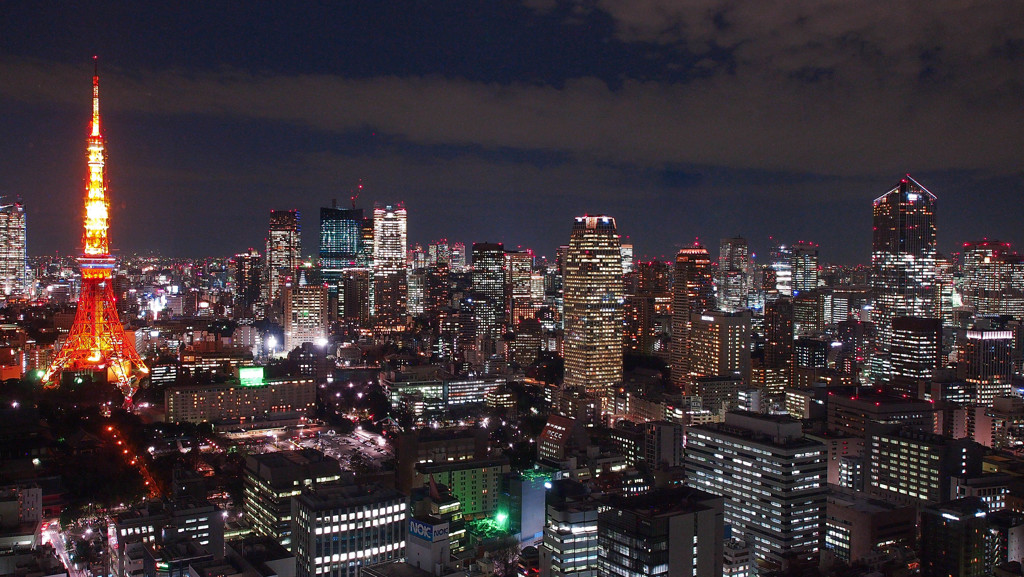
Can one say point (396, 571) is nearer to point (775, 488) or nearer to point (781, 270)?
point (775, 488)

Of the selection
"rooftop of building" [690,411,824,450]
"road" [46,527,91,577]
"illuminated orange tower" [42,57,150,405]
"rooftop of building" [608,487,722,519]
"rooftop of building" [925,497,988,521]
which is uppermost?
"illuminated orange tower" [42,57,150,405]

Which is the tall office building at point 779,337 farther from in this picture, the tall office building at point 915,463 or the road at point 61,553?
the road at point 61,553

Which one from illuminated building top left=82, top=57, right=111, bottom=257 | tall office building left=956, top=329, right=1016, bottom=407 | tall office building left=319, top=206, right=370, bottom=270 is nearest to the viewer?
illuminated building top left=82, top=57, right=111, bottom=257

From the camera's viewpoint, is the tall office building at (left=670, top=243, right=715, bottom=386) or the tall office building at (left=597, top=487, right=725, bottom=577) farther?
the tall office building at (left=670, top=243, right=715, bottom=386)

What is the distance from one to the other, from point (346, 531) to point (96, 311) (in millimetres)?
12025

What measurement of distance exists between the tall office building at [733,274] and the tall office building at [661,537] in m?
28.9

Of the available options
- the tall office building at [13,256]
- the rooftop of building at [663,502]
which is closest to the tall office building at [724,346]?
the rooftop of building at [663,502]

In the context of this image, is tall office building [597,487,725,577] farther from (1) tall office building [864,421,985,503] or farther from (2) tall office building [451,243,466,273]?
(2) tall office building [451,243,466,273]

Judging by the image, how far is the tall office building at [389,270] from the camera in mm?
38625

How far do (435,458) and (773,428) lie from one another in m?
5.77

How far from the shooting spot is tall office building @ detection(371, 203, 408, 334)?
3862 centimetres

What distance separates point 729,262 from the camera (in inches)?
1766

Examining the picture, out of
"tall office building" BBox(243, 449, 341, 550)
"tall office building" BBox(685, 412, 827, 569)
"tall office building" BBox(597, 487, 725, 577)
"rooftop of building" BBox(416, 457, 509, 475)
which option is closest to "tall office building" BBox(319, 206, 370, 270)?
"rooftop of building" BBox(416, 457, 509, 475)

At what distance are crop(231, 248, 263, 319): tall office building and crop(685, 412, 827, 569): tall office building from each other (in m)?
32.6
